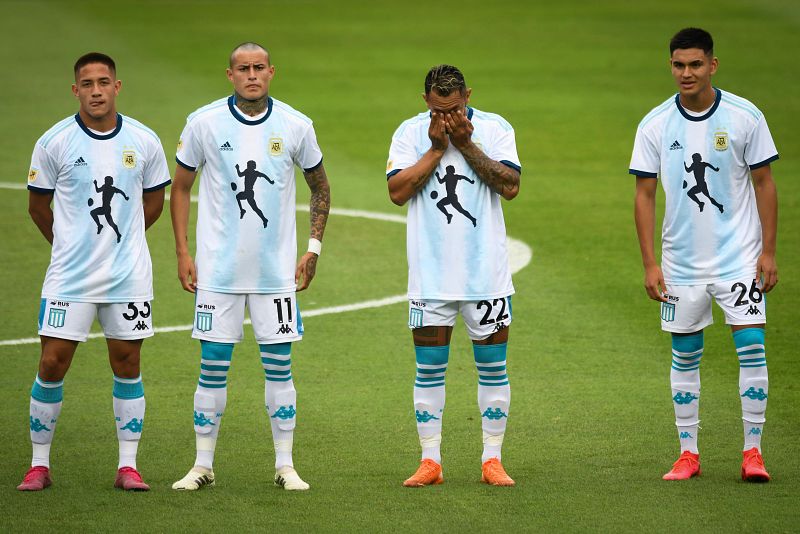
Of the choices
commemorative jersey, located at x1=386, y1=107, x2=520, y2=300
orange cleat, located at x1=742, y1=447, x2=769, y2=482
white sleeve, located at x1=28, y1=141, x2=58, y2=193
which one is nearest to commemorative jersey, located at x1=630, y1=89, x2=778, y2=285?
commemorative jersey, located at x1=386, y1=107, x2=520, y2=300

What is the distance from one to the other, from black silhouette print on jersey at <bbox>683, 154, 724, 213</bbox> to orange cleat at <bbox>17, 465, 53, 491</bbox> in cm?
382

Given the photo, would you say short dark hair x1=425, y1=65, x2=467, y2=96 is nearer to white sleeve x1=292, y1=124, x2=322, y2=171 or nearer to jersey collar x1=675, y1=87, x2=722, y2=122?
white sleeve x1=292, y1=124, x2=322, y2=171

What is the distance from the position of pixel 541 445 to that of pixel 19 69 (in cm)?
1816

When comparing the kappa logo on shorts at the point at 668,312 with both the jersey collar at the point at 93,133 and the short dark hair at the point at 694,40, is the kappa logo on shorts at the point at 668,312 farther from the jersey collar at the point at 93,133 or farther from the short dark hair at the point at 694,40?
the jersey collar at the point at 93,133

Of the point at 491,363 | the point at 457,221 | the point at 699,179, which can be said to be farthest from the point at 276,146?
the point at 699,179

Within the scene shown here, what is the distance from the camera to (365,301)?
1229 centimetres

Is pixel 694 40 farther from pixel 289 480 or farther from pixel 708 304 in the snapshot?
pixel 289 480

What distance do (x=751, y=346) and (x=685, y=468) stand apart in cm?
76

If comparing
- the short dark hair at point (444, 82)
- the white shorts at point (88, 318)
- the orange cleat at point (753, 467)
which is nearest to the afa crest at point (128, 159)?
the white shorts at point (88, 318)

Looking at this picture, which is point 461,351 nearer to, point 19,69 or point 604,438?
point 604,438

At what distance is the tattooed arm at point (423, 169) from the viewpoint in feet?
24.1

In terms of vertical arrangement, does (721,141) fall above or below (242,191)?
above

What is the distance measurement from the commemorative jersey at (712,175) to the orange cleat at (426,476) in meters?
1.74

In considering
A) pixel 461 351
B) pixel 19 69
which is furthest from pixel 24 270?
pixel 19 69
